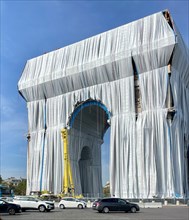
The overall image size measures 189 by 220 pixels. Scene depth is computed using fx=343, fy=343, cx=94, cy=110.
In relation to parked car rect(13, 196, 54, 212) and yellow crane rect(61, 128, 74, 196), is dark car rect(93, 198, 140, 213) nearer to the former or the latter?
parked car rect(13, 196, 54, 212)

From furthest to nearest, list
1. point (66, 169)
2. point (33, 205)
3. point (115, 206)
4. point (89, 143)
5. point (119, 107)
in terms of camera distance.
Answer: point (89, 143) < point (66, 169) < point (119, 107) < point (33, 205) < point (115, 206)

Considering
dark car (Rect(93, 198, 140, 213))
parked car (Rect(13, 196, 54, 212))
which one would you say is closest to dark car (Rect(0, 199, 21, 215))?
parked car (Rect(13, 196, 54, 212))

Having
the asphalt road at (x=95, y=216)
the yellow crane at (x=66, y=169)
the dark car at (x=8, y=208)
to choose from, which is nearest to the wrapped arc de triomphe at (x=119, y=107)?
the yellow crane at (x=66, y=169)

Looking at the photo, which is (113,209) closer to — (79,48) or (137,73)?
(137,73)

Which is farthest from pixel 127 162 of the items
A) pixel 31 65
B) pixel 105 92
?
pixel 31 65

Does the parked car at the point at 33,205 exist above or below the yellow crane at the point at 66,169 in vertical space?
below

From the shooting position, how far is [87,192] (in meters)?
56.0

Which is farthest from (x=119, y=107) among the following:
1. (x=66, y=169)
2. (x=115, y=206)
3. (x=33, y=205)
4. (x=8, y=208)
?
(x=8, y=208)

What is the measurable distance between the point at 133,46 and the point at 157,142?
42.1 feet

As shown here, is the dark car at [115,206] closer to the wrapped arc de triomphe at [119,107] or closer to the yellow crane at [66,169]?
the wrapped arc de triomphe at [119,107]

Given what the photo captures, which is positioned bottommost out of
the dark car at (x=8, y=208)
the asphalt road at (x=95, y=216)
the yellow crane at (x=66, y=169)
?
the asphalt road at (x=95, y=216)

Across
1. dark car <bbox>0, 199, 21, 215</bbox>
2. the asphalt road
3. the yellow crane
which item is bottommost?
the asphalt road

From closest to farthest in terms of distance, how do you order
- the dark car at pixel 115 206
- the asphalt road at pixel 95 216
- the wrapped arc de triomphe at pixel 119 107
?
the asphalt road at pixel 95 216
the dark car at pixel 115 206
the wrapped arc de triomphe at pixel 119 107

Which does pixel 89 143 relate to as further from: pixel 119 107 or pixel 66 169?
pixel 119 107
